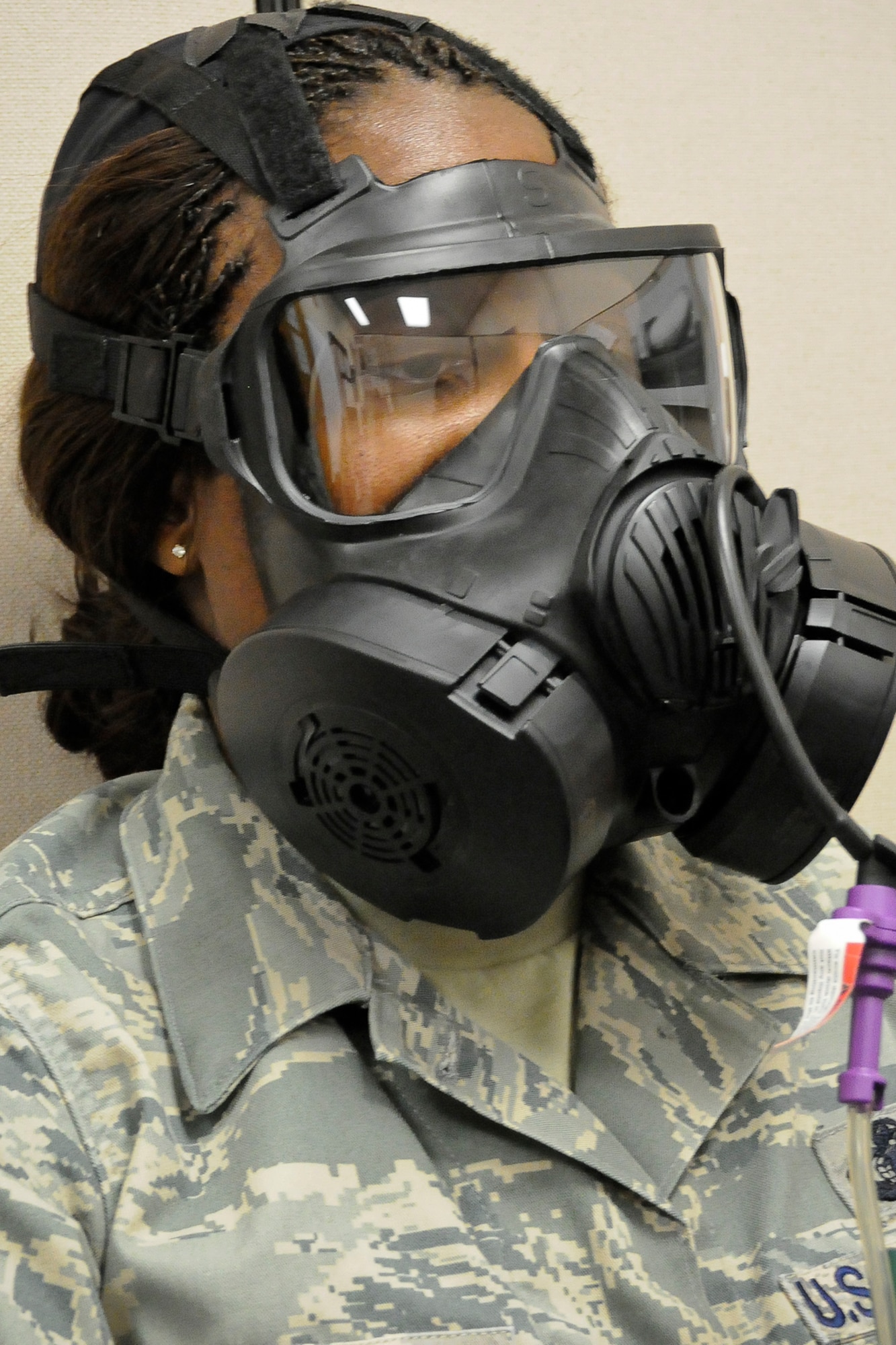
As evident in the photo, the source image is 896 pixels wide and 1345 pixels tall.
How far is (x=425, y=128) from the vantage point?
1007mm

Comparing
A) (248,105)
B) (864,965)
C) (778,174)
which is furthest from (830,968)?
(778,174)

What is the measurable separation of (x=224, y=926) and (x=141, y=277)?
0.49 m

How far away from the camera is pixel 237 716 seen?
954mm

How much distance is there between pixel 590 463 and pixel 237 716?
0.29 m

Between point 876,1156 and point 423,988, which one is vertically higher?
point 423,988

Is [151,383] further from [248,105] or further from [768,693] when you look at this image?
[768,693]

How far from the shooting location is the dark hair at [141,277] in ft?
3.37

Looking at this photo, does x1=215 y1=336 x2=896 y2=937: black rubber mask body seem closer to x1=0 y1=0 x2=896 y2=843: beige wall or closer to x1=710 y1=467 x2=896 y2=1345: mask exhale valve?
x1=710 y1=467 x2=896 y2=1345: mask exhale valve

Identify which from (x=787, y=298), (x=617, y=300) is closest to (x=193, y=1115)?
(x=617, y=300)

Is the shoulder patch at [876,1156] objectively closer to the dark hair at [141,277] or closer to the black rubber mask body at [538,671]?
the black rubber mask body at [538,671]

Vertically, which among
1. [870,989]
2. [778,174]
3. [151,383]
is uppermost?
[778,174]

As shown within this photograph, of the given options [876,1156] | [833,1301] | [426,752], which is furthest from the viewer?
[876,1156]

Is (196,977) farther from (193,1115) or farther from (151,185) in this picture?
(151,185)

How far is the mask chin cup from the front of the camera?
84 cm
